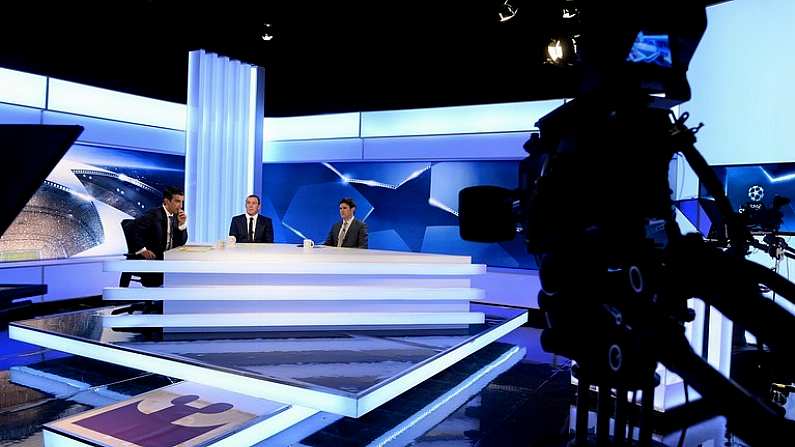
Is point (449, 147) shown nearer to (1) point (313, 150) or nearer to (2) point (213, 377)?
(1) point (313, 150)

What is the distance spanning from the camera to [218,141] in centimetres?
588

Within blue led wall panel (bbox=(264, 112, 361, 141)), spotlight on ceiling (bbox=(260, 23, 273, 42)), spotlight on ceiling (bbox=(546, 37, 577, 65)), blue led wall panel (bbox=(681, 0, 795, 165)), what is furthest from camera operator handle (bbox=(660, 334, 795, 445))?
blue led wall panel (bbox=(264, 112, 361, 141))

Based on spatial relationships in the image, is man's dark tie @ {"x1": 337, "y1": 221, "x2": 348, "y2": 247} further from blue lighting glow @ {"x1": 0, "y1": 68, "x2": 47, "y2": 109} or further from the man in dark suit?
blue lighting glow @ {"x1": 0, "y1": 68, "x2": 47, "y2": 109}

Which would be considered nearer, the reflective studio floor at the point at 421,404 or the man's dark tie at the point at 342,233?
the reflective studio floor at the point at 421,404

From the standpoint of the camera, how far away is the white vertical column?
580cm

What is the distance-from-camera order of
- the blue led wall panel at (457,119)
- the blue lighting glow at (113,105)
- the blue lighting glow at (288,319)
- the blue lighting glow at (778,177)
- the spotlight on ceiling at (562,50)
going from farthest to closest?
the blue led wall panel at (457,119) < the blue lighting glow at (113,105) < the spotlight on ceiling at (562,50) < the blue lighting glow at (778,177) < the blue lighting glow at (288,319)

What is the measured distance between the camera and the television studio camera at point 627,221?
74 cm

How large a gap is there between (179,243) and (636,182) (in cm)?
468

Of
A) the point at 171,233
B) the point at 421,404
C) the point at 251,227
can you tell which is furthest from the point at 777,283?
the point at 251,227

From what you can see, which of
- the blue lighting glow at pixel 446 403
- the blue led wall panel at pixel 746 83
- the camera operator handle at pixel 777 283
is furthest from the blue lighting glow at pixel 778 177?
the camera operator handle at pixel 777 283

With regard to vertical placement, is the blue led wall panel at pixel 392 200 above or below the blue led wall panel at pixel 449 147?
below

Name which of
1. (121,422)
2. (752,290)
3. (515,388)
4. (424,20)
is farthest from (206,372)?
(424,20)

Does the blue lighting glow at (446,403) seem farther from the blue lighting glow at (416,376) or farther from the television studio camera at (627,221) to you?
the television studio camera at (627,221)

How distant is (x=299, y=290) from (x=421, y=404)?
115 centimetres
